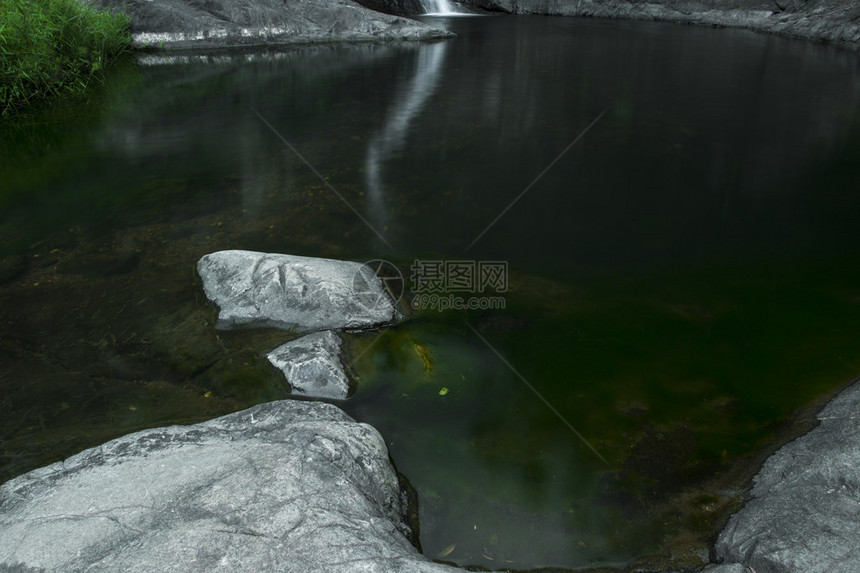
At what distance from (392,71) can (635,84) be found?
3871 mm

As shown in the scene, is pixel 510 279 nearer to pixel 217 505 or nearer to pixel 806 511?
pixel 806 511

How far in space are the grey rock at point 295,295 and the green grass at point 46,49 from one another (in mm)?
5349

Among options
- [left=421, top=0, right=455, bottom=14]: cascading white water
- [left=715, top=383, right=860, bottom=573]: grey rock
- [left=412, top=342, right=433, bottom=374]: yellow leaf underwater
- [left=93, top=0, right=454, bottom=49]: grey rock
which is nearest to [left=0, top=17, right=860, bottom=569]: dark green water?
[left=412, top=342, right=433, bottom=374]: yellow leaf underwater

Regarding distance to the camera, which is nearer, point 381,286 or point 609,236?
point 381,286

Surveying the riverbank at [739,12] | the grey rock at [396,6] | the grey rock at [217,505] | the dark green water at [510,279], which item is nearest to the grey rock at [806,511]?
the dark green water at [510,279]

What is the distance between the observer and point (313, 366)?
3004 millimetres

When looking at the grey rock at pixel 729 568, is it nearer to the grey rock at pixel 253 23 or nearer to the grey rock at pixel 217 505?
the grey rock at pixel 217 505

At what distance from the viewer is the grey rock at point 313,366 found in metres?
2.95

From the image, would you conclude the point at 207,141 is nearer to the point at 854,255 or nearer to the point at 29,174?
the point at 29,174

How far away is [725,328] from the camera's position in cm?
346

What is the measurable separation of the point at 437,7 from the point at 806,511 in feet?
64.4

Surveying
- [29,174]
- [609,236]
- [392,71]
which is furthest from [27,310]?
[392,71]

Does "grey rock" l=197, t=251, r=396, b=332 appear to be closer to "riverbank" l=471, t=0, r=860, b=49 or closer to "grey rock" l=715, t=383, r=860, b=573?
"grey rock" l=715, t=383, r=860, b=573

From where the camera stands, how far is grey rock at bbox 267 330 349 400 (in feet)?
9.68
